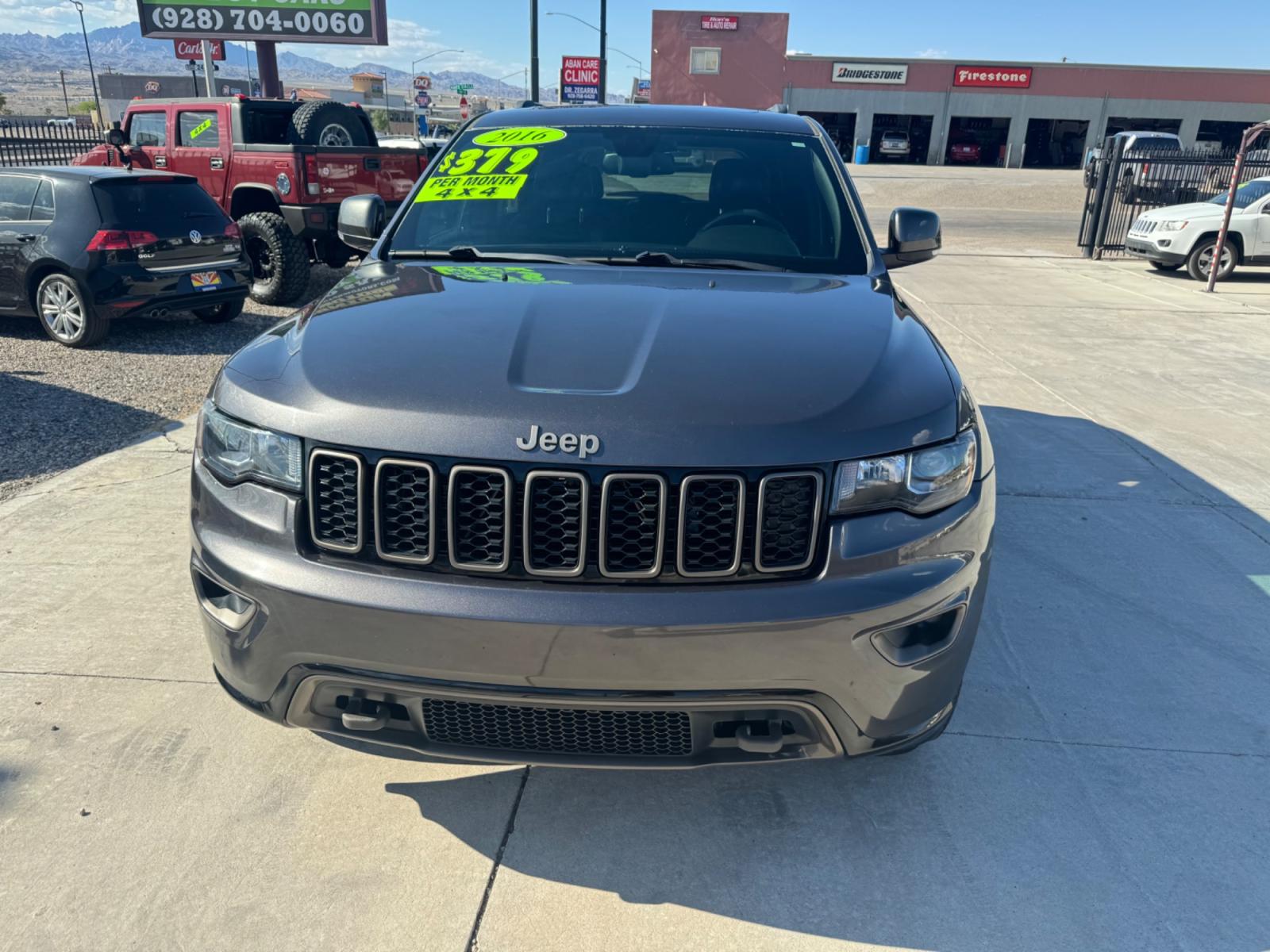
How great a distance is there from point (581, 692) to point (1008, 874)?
1.23m

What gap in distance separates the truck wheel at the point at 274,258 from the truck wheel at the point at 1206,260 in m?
12.3

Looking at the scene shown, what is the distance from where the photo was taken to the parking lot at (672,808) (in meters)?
2.22

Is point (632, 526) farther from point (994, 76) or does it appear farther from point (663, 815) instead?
point (994, 76)

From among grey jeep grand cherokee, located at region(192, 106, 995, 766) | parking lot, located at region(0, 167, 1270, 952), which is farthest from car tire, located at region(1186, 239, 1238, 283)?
grey jeep grand cherokee, located at region(192, 106, 995, 766)

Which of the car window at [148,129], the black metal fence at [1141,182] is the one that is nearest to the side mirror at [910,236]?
the car window at [148,129]

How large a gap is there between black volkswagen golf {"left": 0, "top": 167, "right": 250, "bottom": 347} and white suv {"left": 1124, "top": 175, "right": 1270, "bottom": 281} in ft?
42.5

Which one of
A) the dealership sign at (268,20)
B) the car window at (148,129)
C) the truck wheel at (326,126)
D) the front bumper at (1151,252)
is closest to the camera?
the truck wheel at (326,126)

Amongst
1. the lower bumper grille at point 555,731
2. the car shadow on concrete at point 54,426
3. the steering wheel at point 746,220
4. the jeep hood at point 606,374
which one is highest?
the steering wheel at point 746,220

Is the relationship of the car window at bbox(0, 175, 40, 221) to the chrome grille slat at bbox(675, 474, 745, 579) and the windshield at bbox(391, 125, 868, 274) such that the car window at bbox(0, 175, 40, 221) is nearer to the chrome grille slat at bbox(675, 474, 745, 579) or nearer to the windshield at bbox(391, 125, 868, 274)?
the windshield at bbox(391, 125, 868, 274)

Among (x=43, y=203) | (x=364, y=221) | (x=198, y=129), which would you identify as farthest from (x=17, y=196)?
(x=364, y=221)

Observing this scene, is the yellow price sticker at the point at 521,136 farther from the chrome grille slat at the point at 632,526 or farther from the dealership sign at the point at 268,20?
the dealership sign at the point at 268,20

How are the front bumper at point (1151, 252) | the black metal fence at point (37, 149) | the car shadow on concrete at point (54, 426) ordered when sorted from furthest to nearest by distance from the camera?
the black metal fence at point (37, 149) < the front bumper at point (1151, 252) < the car shadow on concrete at point (54, 426)

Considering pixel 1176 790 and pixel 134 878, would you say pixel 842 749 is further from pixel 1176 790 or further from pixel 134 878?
pixel 134 878

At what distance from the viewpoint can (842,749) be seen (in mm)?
2148
